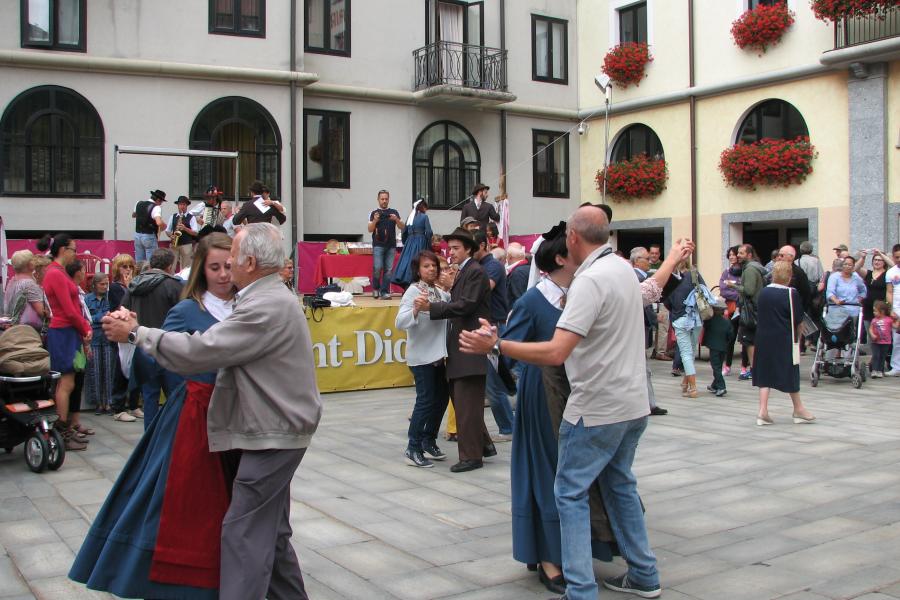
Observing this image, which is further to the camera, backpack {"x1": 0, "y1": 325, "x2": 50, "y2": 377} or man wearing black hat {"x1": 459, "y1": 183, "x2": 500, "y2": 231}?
man wearing black hat {"x1": 459, "y1": 183, "x2": 500, "y2": 231}

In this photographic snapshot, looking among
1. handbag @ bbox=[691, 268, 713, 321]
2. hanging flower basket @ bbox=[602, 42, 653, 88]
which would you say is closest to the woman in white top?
handbag @ bbox=[691, 268, 713, 321]

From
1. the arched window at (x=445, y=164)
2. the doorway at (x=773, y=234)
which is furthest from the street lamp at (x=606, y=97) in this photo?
the doorway at (x=773, y=234)

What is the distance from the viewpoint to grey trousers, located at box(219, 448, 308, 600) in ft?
11.9

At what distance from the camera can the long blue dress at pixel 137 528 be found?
12.4 ft

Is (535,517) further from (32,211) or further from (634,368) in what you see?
(32,211)

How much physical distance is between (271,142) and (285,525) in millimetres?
17089

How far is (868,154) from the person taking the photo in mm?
18609

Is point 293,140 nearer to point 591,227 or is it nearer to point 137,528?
point 591,227

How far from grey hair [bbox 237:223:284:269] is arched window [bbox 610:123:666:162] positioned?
20.5 metres

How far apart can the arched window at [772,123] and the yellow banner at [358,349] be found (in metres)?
→ 12.2

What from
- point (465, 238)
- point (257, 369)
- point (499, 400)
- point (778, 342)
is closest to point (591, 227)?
point (257, 369)

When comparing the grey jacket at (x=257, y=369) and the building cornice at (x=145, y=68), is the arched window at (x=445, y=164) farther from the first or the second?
the grey jacket at (x=257, y=369)

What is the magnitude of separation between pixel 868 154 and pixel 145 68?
590 inches

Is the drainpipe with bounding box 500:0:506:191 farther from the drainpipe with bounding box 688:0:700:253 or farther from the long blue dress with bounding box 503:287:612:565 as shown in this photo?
the long blue dress with bounding box 503:287:612:565
